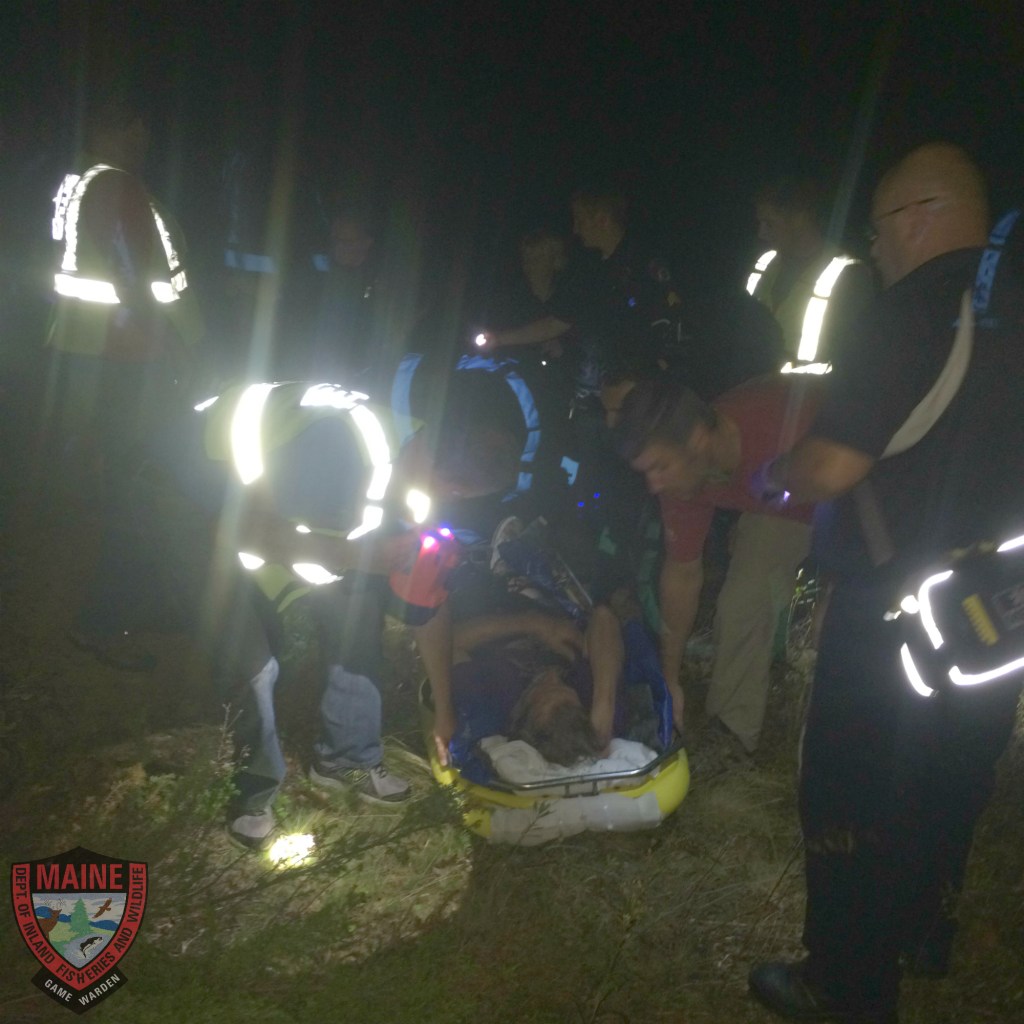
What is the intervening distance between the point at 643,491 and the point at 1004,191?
3.85 metres

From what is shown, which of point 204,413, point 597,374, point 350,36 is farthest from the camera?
point 350,36

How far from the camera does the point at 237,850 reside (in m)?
2.48

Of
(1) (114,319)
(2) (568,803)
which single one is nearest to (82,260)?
(1) (114,319)

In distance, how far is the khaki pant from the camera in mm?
2959

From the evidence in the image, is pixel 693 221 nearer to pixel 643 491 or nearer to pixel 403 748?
pixel 643 491

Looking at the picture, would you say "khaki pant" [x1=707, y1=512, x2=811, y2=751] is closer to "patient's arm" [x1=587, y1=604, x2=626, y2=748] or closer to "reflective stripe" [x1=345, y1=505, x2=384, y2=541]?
"patient's arm" [x1=587, y1=604, x2=626, y2=748]

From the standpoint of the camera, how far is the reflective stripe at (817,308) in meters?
2.74

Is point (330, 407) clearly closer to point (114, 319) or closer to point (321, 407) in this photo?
point (321, 407)

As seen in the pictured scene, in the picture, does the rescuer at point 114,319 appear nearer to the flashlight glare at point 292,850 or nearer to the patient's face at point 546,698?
the flashlight glare at point 292,850

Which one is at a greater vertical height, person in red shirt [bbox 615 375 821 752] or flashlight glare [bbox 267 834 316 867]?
person in red shirt [bbox 615 375 821 752]

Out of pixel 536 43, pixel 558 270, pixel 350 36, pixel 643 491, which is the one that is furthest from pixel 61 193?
pixel 536 43

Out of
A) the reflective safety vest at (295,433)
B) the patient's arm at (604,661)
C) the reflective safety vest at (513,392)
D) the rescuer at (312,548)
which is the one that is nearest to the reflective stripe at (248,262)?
the reflective safety vest at (513,392)

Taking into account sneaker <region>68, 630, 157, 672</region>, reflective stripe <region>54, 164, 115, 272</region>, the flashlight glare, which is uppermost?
reflective stripe <region>54, 164, 115, 272</region>

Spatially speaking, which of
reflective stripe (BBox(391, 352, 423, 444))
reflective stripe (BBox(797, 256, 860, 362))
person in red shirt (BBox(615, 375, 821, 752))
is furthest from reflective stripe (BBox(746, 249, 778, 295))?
reflective stripe (BBox(391, 352, 423, 444))
